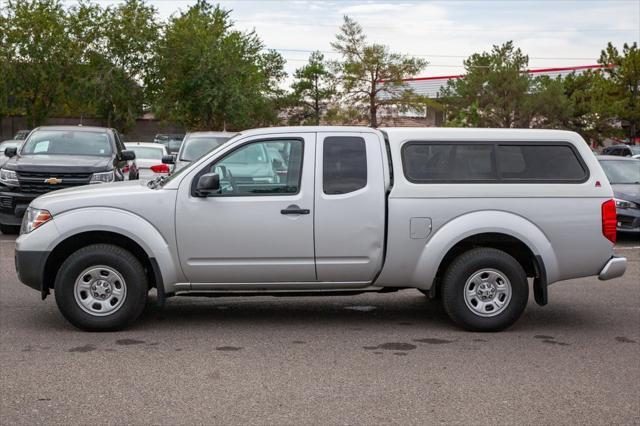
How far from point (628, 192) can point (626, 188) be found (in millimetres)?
205

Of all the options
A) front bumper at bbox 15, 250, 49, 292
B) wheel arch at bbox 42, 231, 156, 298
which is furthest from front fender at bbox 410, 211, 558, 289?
front bumper at bbox 15, 250, 49, 292

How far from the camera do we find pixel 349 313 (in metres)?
8.95

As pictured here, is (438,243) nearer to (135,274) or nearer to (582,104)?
(135,274)

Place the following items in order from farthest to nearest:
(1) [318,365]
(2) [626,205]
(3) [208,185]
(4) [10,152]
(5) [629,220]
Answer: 1. (2) [626,205]
2. (5) [629,220]
3. (4) [10,152]
4. (3) [208,185]
5. (1) [318,365]

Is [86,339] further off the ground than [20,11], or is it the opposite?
[20,11]

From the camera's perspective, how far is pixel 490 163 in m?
8.13

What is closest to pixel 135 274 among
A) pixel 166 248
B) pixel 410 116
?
pixel 166 248

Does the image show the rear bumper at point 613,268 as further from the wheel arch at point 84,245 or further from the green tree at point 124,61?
the green tree at point 124,61

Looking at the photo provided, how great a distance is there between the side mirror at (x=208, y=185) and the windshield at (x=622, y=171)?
35.1 feet

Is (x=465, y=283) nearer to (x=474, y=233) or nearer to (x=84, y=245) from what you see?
(x=474, y=233)

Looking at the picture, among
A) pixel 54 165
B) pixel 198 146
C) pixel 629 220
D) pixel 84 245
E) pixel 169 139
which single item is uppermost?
pixel 198 146

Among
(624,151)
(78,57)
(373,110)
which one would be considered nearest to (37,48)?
(78,57)

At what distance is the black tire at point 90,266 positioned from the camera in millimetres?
7781

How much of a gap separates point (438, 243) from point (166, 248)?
7.89 feet
